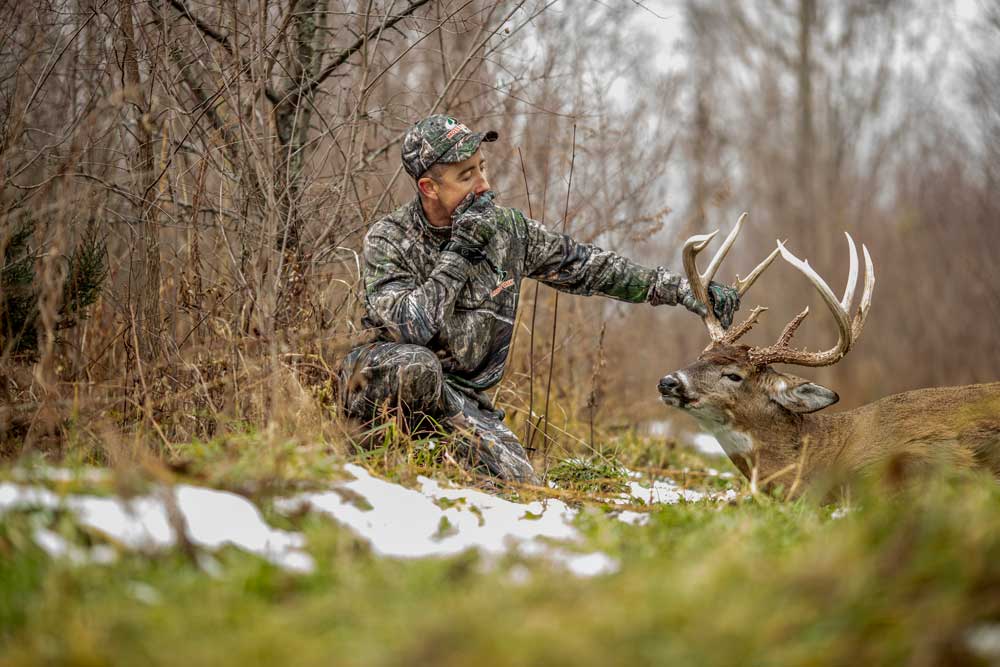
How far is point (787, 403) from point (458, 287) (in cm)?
203

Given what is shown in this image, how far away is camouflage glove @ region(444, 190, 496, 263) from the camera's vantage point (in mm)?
5211

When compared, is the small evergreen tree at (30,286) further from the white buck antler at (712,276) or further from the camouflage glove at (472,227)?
the white buck antler at (712,276)

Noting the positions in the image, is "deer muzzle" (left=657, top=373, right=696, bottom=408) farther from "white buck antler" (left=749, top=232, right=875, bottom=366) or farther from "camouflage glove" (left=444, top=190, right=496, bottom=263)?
"camouflage glove" (left=444, top=190, right=496, bottom=263)

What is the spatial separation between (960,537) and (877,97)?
17.9 metres

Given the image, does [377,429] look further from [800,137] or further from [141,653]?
[800,137]

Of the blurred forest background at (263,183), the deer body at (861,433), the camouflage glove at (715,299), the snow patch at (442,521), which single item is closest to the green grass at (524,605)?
the snow patch at (442,521)

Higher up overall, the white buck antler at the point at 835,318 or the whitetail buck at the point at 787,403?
the white buck antler at the point at 835,318

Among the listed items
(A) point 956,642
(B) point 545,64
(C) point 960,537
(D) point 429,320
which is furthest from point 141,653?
(B) point 545,64

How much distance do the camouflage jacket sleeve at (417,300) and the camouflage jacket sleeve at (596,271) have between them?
76 centimetres

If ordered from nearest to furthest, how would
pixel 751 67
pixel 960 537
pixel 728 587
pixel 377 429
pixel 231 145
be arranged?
pixel 728 587 → pixel 960 537 → pixel 377 429 → pixel 231 145 → pixel 751 67

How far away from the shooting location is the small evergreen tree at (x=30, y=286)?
4.86 metres

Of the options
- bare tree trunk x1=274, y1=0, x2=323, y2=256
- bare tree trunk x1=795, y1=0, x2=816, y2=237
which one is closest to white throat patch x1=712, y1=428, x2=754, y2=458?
bare tree trunk x1=274, y1=0, x2=323, y2=256

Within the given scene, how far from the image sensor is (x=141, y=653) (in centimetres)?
228

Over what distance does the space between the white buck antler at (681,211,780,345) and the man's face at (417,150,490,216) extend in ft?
3.92
